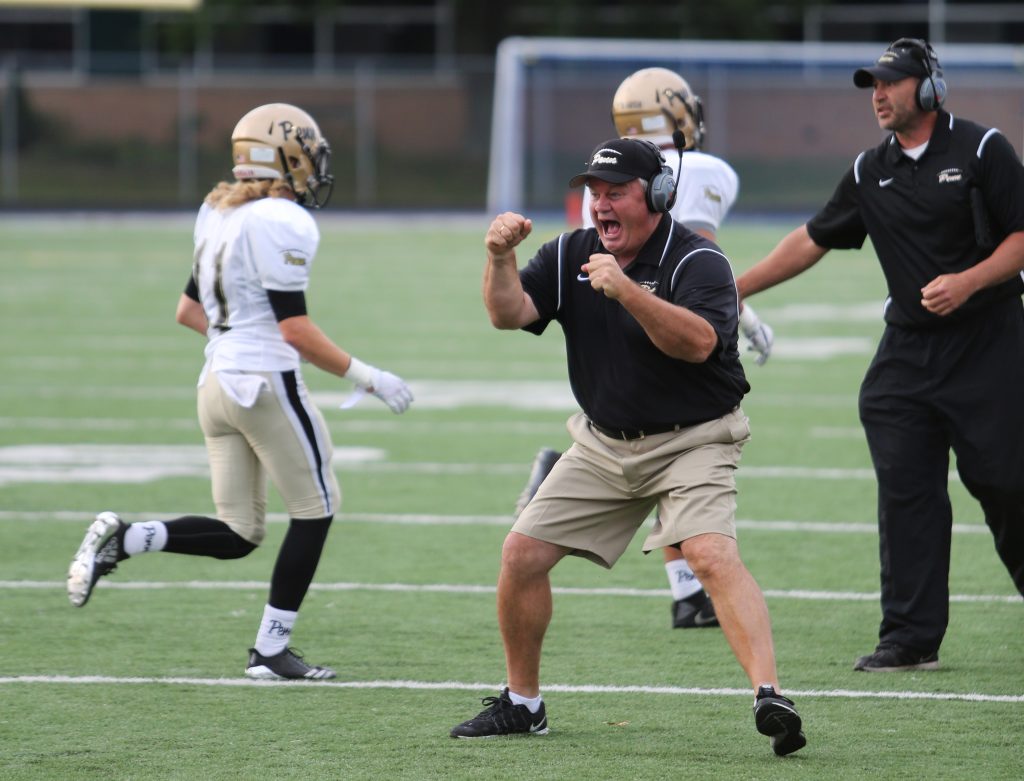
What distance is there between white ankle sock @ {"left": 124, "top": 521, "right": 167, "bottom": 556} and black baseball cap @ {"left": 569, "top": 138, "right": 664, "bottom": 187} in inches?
78.1

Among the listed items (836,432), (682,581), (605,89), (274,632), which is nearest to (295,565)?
(274,632)

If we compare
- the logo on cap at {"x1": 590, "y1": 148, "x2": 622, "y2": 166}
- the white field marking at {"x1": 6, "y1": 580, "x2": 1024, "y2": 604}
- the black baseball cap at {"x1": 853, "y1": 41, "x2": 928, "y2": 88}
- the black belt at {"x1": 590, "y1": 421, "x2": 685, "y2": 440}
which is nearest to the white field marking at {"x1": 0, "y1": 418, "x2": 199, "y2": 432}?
the white field marking at {"x1": 6, "y1": 580, "x2": 1024, "y2": 604}

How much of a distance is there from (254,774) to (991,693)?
2.38 m

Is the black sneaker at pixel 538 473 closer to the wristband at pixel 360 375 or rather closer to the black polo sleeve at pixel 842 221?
the wristband at pixel 360 375

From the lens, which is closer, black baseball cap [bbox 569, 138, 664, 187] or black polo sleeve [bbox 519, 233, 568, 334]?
black baseball cap [bbox 569, 138, 664, 187]

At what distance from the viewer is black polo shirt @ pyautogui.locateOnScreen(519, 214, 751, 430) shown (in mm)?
5062

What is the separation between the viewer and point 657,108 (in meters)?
7.05

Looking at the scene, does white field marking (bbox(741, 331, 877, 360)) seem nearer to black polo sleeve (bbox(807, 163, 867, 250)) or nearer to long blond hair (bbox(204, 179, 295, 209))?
black polo sleeve (bbox(807, 163, 867, 250))

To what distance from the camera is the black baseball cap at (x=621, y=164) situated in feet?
16.6

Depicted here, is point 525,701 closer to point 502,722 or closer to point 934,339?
Answer: point 502,722

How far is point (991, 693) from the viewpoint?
5707mm

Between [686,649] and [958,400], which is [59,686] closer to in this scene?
[686,649]

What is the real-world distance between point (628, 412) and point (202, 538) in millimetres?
1743

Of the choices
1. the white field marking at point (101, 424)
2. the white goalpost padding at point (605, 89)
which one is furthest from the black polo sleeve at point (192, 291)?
the white goalpost padding at point (605, 89)
